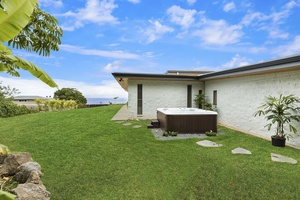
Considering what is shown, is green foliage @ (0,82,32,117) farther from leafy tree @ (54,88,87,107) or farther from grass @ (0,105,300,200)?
leafy tree @ (54,88,87,107)

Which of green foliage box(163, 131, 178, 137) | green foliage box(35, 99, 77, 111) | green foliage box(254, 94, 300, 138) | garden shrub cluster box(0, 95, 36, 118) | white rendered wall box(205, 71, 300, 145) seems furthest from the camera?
green foliage box(35, 99, 77, 111)

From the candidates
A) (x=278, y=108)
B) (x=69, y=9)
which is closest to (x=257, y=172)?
(x=278, y=108)

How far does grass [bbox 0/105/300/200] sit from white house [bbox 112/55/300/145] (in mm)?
1797

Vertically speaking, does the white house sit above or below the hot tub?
above

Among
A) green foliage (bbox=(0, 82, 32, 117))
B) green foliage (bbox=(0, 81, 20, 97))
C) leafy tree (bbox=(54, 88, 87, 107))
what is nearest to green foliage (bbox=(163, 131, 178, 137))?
green foliage (bbox=(0, 81, 20, 97))

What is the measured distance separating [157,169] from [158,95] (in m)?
7.33

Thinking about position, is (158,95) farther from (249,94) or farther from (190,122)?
(249,94)

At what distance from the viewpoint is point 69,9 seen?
7383 millimetres

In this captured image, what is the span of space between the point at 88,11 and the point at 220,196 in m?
8.67

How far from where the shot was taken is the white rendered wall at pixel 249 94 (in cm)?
602

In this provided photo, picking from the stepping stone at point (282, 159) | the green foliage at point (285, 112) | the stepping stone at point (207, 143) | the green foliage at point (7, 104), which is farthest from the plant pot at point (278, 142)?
the green foliage at point (7, 104)

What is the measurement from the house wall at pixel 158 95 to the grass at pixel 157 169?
4.41 metres

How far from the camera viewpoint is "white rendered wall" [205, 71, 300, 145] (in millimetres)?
6023

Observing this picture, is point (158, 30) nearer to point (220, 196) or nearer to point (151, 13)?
point (151, 13)
